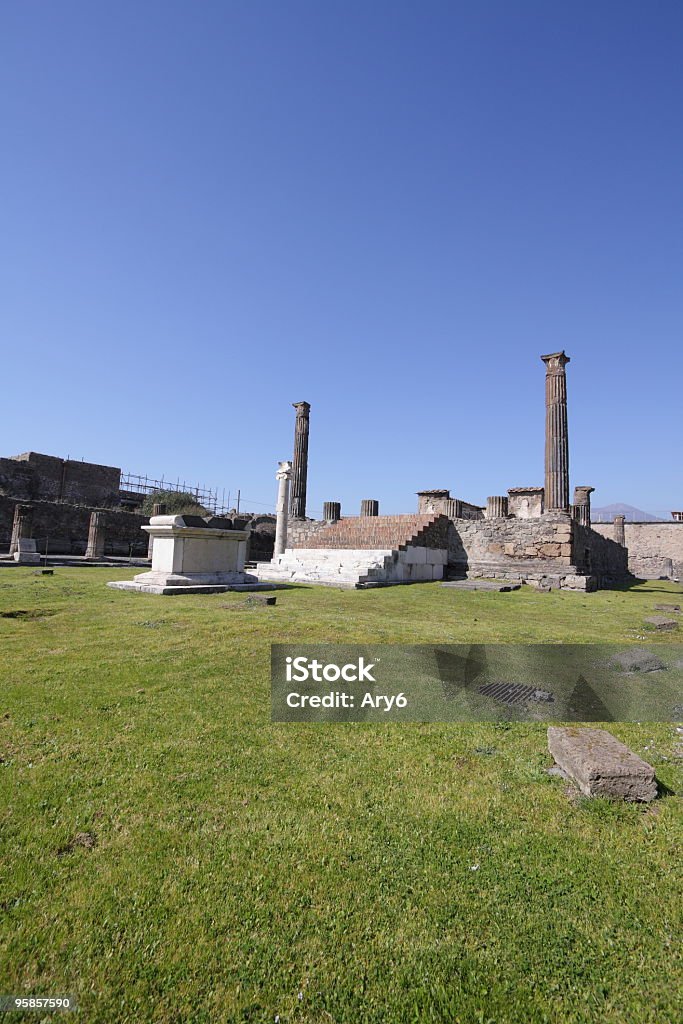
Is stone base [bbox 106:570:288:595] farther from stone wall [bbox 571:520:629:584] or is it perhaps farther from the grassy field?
stone wall [bbox 571:520:629:584]

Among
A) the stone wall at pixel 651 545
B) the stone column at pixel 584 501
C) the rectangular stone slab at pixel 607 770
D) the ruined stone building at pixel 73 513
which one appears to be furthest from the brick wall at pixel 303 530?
the stone wall at pixel 651 545

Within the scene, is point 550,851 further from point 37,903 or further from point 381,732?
point 37,903

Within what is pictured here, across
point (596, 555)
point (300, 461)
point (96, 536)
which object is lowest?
point (96, 536)

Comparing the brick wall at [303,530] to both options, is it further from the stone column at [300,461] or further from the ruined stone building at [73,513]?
the ruined stone building at [73,513]

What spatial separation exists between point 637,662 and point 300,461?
19.5 m

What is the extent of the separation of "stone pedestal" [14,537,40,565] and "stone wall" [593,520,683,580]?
113 feet

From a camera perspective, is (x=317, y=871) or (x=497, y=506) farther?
(x=497, y=506)

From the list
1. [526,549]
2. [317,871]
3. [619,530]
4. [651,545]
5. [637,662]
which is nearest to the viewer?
[317,871]

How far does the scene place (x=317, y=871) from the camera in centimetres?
197

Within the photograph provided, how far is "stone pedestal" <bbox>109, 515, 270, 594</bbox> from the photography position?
1049 cm

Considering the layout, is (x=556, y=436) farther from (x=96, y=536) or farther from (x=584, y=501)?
(x=96, y=536)

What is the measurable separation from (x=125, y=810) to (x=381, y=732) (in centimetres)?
174

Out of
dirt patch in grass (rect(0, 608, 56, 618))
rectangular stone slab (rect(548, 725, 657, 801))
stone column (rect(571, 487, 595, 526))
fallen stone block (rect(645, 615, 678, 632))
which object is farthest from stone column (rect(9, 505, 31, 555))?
stone column (rect(571, 487, 595, 526))

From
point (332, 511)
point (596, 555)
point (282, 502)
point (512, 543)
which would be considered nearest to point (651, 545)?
point (596, 555)
